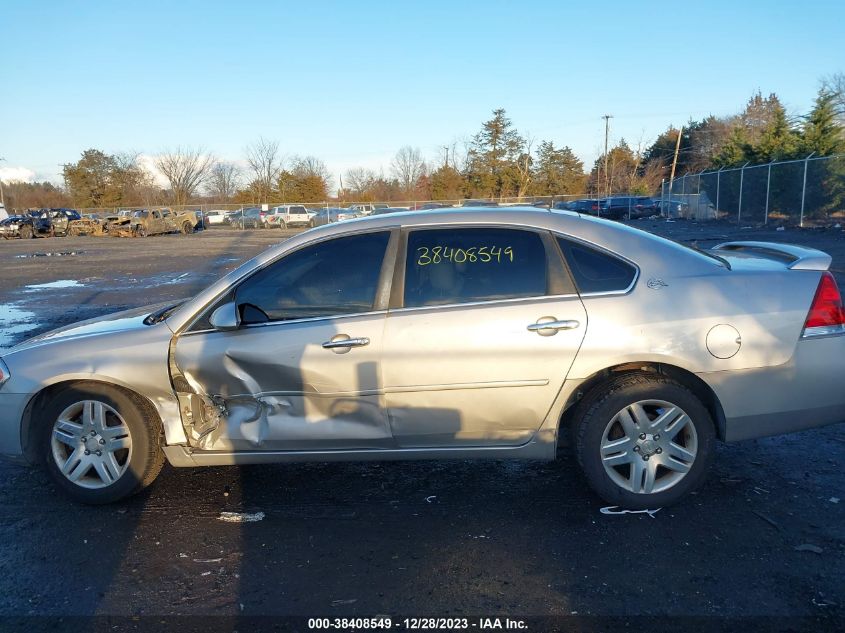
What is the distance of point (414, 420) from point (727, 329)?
1753 millimetres

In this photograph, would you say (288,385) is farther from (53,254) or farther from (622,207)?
(622,207)

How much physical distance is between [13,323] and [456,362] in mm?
9623

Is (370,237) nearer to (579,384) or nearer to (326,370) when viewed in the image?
(326,370)

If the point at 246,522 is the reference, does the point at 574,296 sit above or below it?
above

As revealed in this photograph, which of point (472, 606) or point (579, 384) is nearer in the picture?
point (472, 606)

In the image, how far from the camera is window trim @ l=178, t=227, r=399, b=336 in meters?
3.73

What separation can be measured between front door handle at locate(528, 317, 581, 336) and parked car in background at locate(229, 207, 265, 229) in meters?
46.3

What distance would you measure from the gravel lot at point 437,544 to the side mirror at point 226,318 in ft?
3.54

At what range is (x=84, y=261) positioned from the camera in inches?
877

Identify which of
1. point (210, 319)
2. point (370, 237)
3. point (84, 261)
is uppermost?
point (370, 237)

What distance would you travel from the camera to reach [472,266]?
3777mm

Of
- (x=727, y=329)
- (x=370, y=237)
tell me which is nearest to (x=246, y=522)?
(x=370, y=237)

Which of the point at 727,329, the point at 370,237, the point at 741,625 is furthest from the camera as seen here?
the point at 370,237

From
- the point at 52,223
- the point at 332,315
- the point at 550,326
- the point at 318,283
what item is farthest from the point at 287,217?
the point at 550,326
